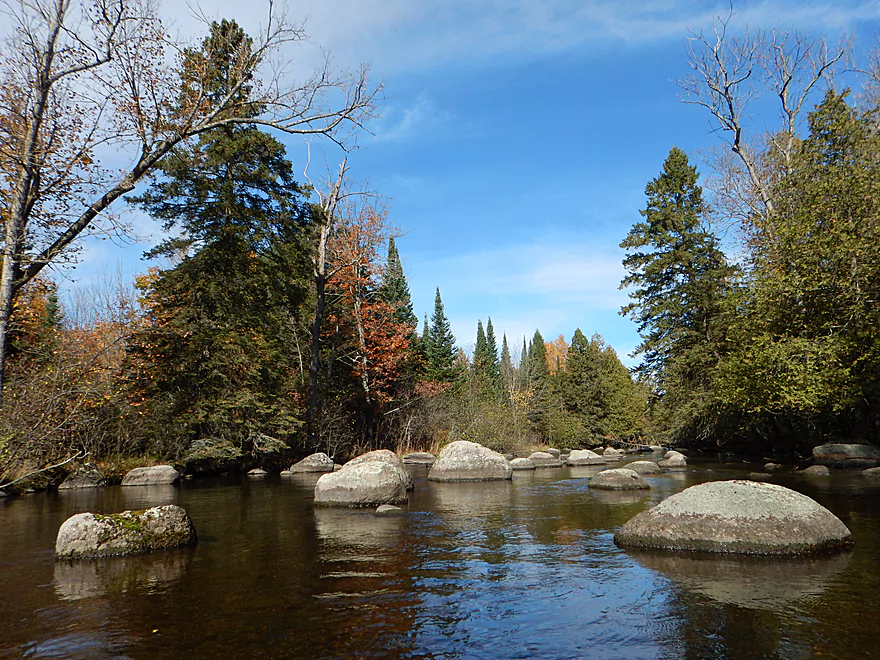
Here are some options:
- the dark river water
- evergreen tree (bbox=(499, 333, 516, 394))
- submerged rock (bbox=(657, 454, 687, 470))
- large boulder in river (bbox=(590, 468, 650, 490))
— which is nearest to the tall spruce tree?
the dark river water

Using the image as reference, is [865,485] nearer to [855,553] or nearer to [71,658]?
[855,553]

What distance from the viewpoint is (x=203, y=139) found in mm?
23484

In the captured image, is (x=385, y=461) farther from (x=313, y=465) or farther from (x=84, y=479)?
(x=84, y=479)

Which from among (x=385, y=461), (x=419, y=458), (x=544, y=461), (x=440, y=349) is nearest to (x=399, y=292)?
(x=440, y=349)

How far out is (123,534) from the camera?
8578 mm

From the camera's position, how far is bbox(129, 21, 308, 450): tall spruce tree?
2164cm

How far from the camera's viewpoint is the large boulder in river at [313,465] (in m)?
23.3

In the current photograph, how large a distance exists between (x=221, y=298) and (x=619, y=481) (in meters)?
16.9

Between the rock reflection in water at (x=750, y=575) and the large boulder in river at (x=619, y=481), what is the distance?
302 inches

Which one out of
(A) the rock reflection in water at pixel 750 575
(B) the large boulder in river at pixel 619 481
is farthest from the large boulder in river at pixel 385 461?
(A) the rock reflection in water at pixel 750 575

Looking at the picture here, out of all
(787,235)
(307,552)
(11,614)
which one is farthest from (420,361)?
(11,614)

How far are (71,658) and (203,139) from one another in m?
22.9

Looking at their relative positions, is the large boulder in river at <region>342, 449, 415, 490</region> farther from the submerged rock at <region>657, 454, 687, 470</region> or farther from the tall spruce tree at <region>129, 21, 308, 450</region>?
the submerged rock at <region>657, 454, 687, 470</region>

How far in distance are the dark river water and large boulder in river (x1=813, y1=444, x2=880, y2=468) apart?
8.99m
